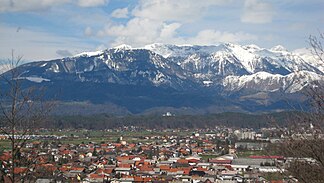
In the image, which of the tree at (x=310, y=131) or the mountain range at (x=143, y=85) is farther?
the mountain range at (x=143, y=85)

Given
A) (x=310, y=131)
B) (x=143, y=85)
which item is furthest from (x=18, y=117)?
(x=143, y=85)

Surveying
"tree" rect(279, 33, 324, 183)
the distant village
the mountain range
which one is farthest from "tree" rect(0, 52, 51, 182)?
the mountain range

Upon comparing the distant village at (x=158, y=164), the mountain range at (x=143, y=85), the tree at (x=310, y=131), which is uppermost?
Result: the mountain range at (x=143, y=85)

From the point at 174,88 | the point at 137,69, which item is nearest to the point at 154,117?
the point at 174,88

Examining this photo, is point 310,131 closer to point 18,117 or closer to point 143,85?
point 18,117

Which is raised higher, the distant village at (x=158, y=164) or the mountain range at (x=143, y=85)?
the mountain range at (x=143, y=85)

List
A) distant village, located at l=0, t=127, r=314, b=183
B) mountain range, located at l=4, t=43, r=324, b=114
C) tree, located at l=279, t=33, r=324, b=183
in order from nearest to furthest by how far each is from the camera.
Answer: tree, located at l=279, t=33, r=324, b=183, distant village, located at l=0, t=127, r=314, b=183, mountain range, located at l=4, t=43, r=324, b=114

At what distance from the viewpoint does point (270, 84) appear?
179 meters

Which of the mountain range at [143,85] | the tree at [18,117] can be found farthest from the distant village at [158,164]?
the mountain range at [143,85]

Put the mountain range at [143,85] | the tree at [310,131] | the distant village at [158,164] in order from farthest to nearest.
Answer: the mountain range at [143,85]
the distant village at [158,164]
the tree at [310,131]

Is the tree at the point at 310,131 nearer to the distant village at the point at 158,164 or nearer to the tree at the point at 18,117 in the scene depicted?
the tree at the point at 18,117

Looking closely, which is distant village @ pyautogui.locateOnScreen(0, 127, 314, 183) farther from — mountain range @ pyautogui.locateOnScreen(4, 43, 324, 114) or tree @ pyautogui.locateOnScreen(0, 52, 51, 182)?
mountain range @ pyautogui.locateOnScreen(4, 43, 324, 114)

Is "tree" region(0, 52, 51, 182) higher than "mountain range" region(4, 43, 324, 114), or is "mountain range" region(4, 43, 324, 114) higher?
"mountain range" region(4, 43, 324, 114)

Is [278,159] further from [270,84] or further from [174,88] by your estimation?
[270,84]
